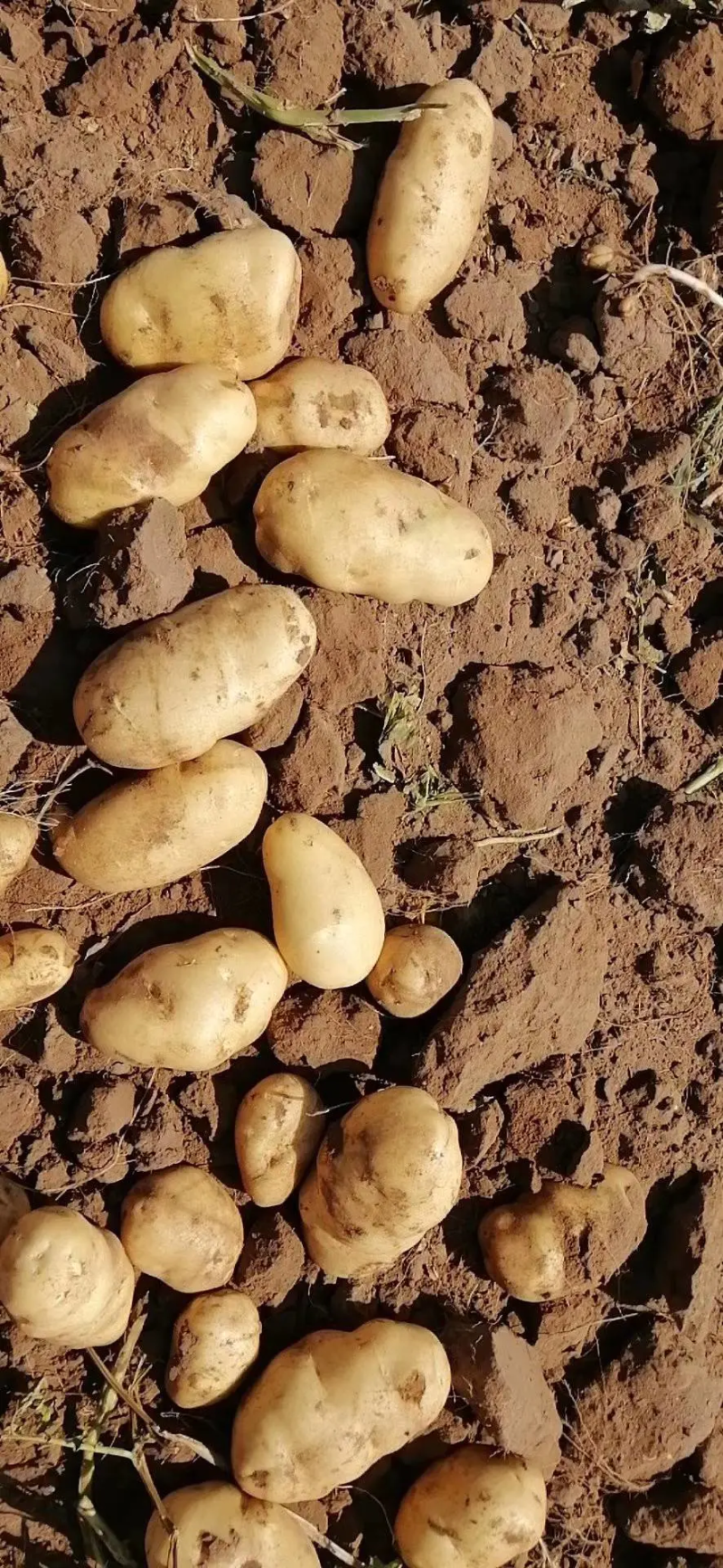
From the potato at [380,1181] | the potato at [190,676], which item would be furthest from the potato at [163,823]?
the potato at [380,1181]

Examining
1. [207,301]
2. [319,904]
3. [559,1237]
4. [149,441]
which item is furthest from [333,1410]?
[207,301]

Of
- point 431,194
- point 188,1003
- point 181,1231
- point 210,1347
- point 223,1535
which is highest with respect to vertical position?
point 431,194

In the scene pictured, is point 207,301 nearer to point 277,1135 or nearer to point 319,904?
point 319,904

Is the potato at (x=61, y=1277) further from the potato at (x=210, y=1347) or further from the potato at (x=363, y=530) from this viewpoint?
the potato at (x=363, y=530)

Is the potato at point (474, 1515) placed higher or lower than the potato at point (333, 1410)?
lower

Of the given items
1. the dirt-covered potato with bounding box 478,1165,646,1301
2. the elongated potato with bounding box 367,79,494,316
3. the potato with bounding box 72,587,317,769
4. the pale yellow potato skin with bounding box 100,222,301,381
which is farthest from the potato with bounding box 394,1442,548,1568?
the elongated potato with bounding box 367,79,494,316

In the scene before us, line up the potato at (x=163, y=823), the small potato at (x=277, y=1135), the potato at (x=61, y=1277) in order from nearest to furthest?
the potato at (x=61, y=1277) < the potato at (x=163, y=823) < the small potato at (x=277, y=1135)

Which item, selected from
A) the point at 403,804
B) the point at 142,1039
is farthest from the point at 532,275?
the point at 142,1039

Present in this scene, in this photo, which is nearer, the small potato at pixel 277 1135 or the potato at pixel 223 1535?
the potato at pixel 223 1535
